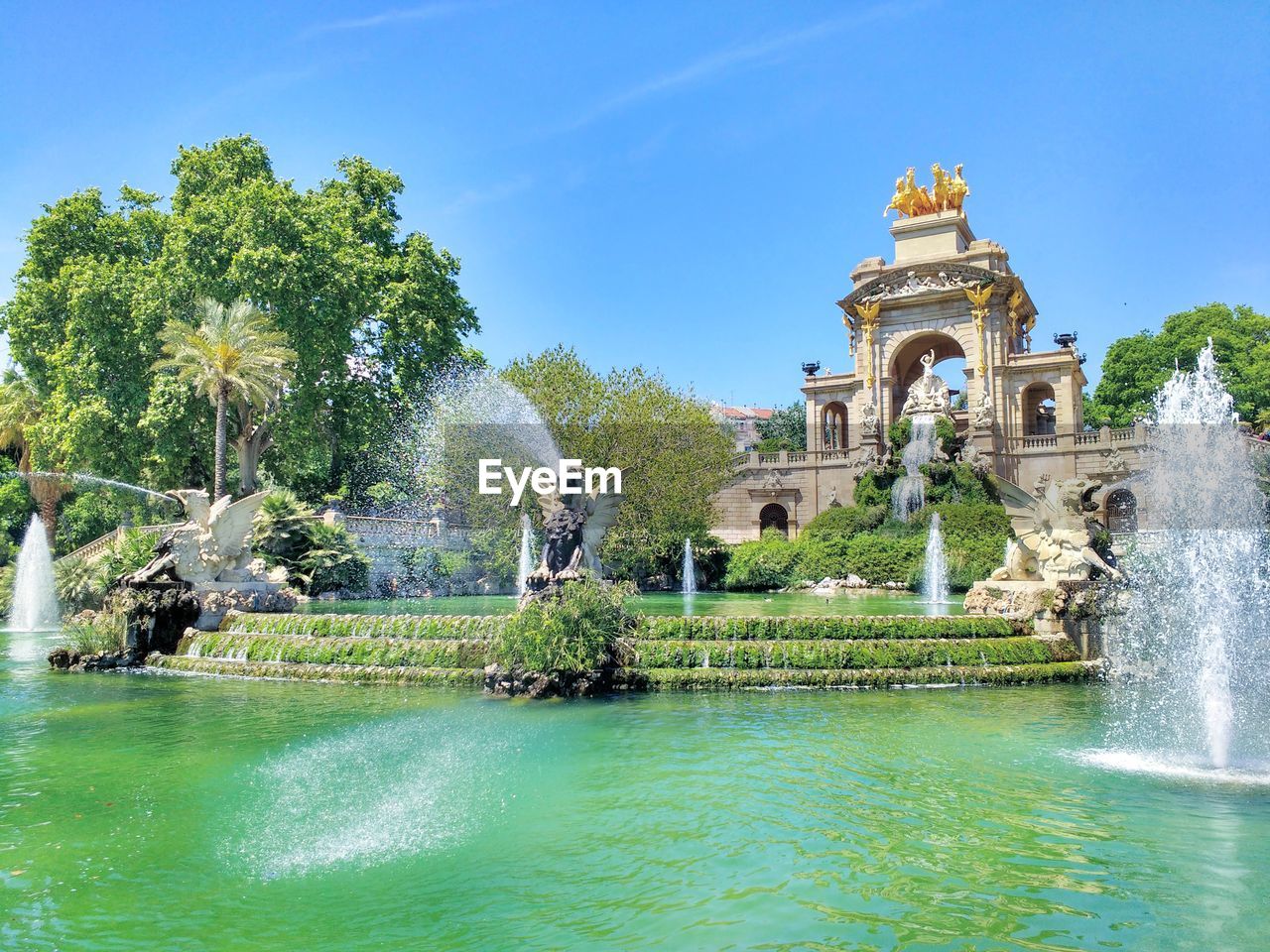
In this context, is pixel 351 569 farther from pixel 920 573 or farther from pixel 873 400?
pixel 873 400

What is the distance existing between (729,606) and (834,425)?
30.8 meters

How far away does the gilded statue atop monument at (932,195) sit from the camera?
49344 mm

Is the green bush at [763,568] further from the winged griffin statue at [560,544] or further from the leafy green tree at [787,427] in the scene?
the leafy green tree at [787,427]

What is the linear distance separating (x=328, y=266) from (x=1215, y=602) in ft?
85.5

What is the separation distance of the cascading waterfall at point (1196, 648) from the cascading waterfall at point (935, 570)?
639 centimetres

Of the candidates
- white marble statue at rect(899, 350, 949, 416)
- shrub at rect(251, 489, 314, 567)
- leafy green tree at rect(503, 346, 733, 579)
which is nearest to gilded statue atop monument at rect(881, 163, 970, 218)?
white marble statue at rect(899, 350, 949, 416)

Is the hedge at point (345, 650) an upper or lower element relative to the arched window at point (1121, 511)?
lower

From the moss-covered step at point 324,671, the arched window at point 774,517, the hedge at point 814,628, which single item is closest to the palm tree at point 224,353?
the moss-covered step at point 324,671

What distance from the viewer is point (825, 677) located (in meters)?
13.6

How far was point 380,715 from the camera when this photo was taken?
1181 centimetres

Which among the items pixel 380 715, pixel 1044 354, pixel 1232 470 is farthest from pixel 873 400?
pixel 380 715

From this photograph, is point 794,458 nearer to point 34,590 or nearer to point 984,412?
point 984,412

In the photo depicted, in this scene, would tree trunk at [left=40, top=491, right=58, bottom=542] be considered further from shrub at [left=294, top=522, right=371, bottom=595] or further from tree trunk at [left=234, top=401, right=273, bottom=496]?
shrub at [left=294, top=522, right=371, bottom=595]

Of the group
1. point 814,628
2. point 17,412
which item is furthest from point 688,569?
point 17,412
